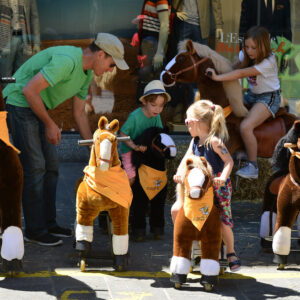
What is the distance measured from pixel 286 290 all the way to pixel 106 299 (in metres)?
1.48

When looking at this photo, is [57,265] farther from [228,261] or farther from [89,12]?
[89,12]

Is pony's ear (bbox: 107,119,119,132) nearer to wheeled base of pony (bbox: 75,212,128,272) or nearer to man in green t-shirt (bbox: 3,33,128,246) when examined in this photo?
man in green t-shirt (bbox: 3,33,128,246)

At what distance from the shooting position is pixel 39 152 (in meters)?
6.46

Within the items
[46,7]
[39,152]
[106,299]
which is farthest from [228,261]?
[46,7]

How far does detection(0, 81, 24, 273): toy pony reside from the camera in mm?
5508

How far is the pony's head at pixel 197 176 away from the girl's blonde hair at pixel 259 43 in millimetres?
2333

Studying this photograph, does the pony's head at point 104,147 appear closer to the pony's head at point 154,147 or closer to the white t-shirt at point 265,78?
the pony's head at point 154,147

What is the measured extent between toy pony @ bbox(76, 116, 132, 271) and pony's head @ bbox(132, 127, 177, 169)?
0.86 meters

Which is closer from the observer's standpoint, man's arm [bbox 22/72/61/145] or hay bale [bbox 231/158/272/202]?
man's arm [bbox 22/72/61/145]

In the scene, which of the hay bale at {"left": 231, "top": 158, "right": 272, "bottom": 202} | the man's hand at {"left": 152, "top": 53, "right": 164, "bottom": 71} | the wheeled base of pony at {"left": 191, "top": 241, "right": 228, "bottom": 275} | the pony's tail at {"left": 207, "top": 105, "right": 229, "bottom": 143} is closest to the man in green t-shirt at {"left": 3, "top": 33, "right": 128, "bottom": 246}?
the pony's tail at {"left": 207, "top": 105, "right": 229, "bottom": 143}

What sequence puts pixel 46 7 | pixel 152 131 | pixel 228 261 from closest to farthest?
pixel 228 261, pixel 152 131, pixel 46 7

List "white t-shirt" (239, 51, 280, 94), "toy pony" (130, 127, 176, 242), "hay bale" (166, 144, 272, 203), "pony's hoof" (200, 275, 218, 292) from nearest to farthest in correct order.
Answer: "pony's hoof" (200, 275, 218, 292)
"toy pony" (130, 127, 176, 242)
"white t-shirt" (239, 51, 280, 94)
"hay bale" (166, 144, 272, 203)

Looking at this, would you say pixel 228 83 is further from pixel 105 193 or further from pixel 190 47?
pixel 105 193

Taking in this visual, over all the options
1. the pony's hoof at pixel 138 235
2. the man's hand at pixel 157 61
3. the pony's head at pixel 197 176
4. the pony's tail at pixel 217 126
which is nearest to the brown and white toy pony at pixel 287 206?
the pony's tail at pixel 217 126
